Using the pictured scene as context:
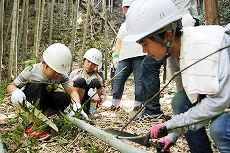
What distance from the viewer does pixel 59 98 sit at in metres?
3.13

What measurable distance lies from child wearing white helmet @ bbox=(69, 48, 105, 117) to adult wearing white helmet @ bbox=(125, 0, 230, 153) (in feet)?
5.74

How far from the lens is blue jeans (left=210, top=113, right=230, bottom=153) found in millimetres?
1644

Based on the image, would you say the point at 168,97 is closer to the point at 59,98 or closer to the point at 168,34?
the point at 59,98

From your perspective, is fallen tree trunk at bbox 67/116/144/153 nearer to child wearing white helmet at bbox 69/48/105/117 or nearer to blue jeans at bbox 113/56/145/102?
child wearing white helmet at bbox 69/48/105/117

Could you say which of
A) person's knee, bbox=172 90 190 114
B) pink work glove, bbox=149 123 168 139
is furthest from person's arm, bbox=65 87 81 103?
pink work glove, bbox=149 123 168 139

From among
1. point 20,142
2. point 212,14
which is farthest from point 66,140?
point 212,14

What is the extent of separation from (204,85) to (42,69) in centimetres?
193

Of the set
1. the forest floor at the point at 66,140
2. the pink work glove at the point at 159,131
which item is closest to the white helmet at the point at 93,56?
the forest floor at the point at 66,140

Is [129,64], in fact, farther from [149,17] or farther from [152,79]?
[149,17]

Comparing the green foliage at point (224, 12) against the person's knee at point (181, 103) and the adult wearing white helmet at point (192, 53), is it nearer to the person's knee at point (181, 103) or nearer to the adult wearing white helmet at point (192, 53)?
the person's knee at point (181, 103)

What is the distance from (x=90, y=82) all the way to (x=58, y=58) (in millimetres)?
754

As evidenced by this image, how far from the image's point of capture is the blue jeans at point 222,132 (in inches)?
64.7

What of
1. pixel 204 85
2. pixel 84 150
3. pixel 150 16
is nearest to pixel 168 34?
pixel 150 16

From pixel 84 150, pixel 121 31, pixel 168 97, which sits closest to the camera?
pixel 84 150
